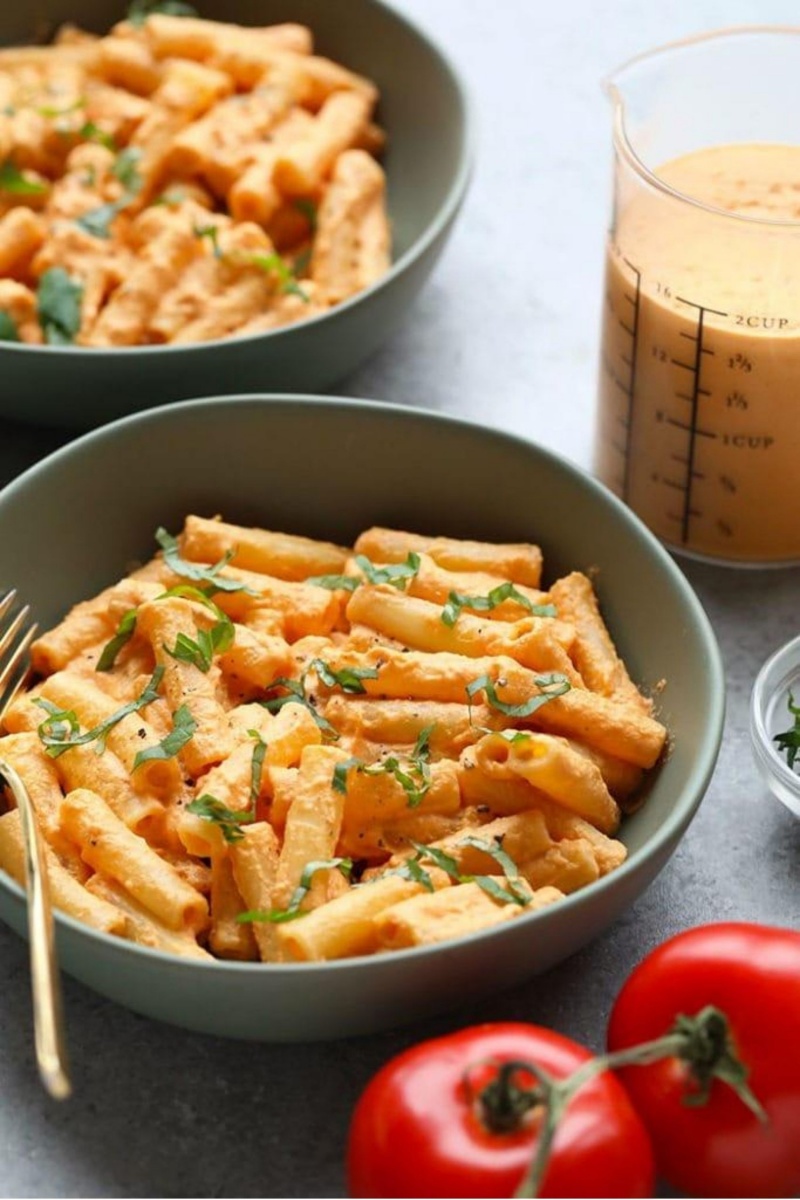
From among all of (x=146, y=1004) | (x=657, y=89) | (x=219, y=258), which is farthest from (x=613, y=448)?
(x=146, y=1004)

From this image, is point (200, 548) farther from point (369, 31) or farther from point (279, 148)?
point (369, 31)

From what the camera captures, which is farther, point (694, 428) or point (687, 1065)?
point (694, 428)

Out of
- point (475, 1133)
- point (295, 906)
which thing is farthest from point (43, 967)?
point (475, 1133)

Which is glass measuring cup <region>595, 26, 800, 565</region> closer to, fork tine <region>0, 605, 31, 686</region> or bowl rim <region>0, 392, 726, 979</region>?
bowl rim <region>0, 392, 726, 979</region>

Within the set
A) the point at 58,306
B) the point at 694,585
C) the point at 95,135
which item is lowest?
the point at 694,585

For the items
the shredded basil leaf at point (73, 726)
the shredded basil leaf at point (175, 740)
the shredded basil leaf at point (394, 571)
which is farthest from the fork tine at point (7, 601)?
the shredded basil leaf at point (394, 571)

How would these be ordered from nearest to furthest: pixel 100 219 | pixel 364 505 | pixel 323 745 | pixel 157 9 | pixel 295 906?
1. pixel 295 906
2. pixel 323 745
3. pixel 364 505
4. pixel 100 219
5. pixel 157 9

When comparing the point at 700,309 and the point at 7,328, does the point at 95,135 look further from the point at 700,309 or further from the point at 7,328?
the point at 700,309
